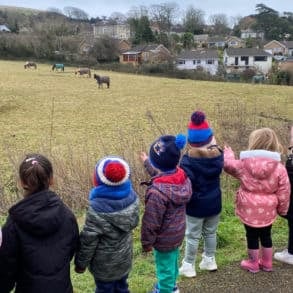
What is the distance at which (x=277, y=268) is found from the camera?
162 inches

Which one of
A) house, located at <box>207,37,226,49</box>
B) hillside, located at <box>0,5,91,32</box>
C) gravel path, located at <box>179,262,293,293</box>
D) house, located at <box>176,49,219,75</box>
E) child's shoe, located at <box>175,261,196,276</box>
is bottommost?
house, located at <box>176,49,219,75</box>

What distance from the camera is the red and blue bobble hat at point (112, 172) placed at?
2.98 meters

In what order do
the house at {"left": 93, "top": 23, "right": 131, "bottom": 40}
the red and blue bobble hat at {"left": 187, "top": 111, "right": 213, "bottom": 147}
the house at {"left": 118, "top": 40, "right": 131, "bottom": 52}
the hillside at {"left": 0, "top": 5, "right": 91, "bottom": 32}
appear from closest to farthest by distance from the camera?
the red and blue bobble hat at {"left": 187, "top": 111, "right": 213, "bottom": 147} → the house at {"left": 118, "top": 40, "right": 131, "bottom": 52} → the hillside at {"left": 0, "top": 5, "right": 91, "bottom": 32} → the house at {"left": 93, "top": 23, "right": 131, "bottom": 40}

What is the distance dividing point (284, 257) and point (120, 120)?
707 inches

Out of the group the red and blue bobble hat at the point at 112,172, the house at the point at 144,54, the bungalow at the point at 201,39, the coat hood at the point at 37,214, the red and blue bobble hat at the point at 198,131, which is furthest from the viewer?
the bungalow at the point at 201,39

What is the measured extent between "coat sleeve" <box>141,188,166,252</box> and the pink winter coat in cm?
92

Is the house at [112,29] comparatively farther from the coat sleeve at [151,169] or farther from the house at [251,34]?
the coat sleeve at [151,169]

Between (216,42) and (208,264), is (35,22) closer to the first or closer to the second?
(216,42)

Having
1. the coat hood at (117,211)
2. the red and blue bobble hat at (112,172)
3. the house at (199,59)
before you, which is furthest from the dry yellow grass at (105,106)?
the house at (199,59)

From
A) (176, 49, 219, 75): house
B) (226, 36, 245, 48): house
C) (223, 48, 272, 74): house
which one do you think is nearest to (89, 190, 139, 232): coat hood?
(176, 49, 219, 75): house

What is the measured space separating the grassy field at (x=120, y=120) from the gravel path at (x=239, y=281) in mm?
259

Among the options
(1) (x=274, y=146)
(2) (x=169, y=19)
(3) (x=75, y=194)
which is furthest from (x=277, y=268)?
(2) (x=169, y=19)

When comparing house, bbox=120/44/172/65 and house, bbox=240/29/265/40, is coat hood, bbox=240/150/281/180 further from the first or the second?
house, bbox=240/29/265/40

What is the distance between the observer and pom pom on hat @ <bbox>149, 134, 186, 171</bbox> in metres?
3.36
